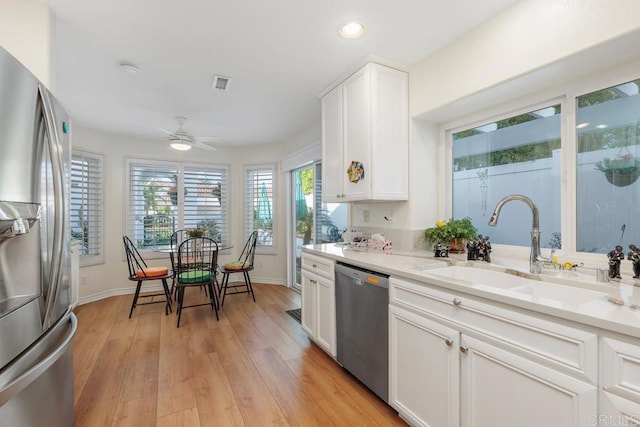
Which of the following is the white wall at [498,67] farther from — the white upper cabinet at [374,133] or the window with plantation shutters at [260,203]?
the window with plantation shutters at [260,203]

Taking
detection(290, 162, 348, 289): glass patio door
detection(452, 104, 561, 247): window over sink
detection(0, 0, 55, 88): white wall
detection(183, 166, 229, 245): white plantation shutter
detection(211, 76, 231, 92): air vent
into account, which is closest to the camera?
detection(0, 0, 55, 88): white wall

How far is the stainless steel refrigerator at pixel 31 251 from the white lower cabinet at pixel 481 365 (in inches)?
65.6

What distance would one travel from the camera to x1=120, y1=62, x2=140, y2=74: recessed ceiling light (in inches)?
93.7

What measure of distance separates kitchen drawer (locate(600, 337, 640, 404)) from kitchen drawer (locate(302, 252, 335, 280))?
1.59 metres

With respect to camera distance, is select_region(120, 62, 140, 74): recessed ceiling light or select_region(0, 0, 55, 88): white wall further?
select_region(120, 62, 140, 74): recessed ceiling light

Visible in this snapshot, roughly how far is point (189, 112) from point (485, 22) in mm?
3051

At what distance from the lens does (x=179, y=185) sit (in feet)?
16.2

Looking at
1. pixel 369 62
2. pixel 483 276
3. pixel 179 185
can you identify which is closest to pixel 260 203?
pixel 179 185

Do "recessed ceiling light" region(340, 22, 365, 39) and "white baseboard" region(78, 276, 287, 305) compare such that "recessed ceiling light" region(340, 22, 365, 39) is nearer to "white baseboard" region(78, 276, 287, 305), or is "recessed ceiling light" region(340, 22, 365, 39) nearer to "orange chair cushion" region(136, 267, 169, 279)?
"orange chair cushion" region(136, 267, 169, 279)

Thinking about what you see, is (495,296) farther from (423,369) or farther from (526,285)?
(423,369)

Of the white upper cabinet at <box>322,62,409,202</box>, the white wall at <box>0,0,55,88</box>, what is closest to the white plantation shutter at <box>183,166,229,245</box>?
the white upper cabinet at <box>322,62,409,202</box>

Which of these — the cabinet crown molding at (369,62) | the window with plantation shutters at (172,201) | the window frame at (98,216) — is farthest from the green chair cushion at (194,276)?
the cabinet crown molding at (369,62)

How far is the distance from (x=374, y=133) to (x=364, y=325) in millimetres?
1441

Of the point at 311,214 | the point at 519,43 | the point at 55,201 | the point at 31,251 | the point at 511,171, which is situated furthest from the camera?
the point at 311,214
